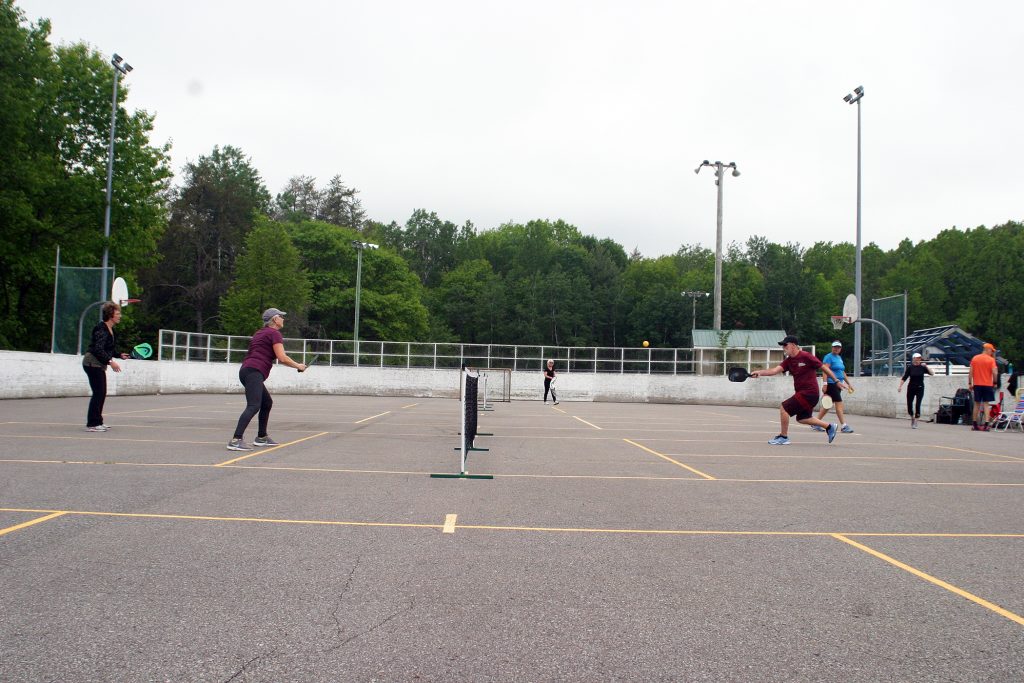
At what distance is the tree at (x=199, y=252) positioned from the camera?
67.9 m

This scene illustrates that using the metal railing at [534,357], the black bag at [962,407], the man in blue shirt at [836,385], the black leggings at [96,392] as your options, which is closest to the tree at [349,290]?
the metal railing at [534,357]

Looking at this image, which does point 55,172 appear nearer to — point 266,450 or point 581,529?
point 266,450

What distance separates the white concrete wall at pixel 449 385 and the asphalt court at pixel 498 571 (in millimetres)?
21006

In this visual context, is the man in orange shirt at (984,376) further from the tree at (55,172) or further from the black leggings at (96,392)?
the tree at (55,172)

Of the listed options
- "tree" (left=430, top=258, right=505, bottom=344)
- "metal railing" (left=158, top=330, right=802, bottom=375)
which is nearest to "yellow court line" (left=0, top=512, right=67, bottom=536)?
"metal railing" (left=158, top=330, right=802, bottom=375)

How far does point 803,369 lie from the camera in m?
14.1

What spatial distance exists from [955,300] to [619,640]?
345ft

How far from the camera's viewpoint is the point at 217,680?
3092 mm

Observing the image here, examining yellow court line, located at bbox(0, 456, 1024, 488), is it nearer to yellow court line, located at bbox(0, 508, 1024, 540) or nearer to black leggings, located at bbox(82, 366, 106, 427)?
yellow court line, located at bbox(0, 508, 1024, 540)

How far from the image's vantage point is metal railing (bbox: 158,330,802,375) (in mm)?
40094

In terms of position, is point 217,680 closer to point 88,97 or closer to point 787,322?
point 88,97

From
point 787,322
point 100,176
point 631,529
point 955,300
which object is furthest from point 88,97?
point 955,300

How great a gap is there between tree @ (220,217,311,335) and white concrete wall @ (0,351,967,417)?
23704 mm

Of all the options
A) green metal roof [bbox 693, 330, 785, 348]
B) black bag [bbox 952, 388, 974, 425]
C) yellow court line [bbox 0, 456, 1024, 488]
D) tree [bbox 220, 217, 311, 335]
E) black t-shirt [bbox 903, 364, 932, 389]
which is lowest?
yellow court line [bbox 0, 456, 1024, 488]
